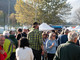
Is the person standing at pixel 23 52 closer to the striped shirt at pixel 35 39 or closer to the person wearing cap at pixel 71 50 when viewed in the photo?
the person wearing cap at pixel 71 50

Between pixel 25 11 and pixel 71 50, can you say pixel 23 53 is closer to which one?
pixel 71 50

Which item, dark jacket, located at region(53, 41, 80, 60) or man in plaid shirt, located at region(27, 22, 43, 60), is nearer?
dark jacket, located at region(53, 41, 80, 60)

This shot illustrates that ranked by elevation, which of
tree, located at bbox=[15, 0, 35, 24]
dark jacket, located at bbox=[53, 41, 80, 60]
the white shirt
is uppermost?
tree, located at bbox=[15, 0, 35, 24]

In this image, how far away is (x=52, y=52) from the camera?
18.1ft

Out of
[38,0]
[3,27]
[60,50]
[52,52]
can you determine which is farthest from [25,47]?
[38,0]

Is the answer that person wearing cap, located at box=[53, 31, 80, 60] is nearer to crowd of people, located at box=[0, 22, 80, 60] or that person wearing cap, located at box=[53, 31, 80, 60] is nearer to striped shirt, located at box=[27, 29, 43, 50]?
crowd of people, located at box=[0, 22, 80, 60]

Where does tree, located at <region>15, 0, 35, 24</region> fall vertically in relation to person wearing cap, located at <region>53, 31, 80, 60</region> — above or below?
above

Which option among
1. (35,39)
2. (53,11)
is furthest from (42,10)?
(35,39)

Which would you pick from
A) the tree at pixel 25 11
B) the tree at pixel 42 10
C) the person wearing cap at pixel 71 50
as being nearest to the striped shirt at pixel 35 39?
the person wearing cap at pixel 71 50

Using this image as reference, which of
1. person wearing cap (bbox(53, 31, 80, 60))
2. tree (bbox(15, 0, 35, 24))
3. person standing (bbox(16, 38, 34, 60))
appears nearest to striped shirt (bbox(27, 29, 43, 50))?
person standing (bbox(16, 38, 34, 60))

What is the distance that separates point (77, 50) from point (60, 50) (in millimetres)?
386

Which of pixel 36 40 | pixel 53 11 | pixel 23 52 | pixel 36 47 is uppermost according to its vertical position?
pixel 53 11

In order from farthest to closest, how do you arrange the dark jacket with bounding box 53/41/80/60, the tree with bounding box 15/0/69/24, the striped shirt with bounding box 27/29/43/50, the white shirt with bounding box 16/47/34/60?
the tree with bounding box 15/0/69/24 < the striped shirt with bounding box 27/29/43/50 < the white shirt with bounding box 16/47/34/60 < the dark jacket with bounding box 53/41/80/60

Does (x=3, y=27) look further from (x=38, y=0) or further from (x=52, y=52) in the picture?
(x=38, y=0)
